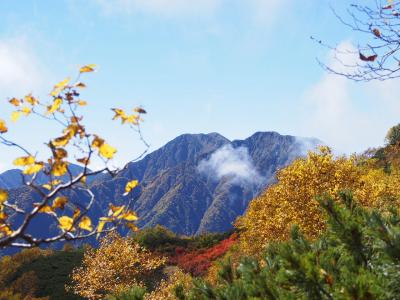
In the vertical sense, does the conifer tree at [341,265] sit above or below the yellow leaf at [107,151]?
below

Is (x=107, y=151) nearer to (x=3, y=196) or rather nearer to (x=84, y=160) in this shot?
(x=84, y=160)

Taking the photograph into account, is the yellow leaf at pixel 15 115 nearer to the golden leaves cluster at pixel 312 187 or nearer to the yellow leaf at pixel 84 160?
the yellow leaf at pixel 84 160

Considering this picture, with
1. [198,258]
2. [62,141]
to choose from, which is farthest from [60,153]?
[198,258]

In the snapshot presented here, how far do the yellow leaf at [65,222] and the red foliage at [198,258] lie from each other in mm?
35153

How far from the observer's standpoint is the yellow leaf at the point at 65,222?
8.45 ft

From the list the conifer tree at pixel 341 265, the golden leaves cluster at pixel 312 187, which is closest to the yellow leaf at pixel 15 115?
the conifer tree at pixel 341 265

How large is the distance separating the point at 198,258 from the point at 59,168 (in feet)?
136

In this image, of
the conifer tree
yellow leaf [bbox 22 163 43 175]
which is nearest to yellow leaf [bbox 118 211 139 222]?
yellow leaf [bbox 22 163 43 175]

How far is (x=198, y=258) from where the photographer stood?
42406mm

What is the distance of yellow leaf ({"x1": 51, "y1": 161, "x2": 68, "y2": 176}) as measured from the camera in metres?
2.50

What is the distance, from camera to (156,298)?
59.3ft

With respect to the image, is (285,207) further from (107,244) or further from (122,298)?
(122,298)

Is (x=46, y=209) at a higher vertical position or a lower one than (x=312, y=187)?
lower

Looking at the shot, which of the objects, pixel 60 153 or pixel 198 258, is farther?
pixel 198 258
